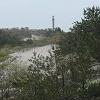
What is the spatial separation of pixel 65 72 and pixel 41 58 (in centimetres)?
80

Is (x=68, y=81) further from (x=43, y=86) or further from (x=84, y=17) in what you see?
(x=84, y=17)

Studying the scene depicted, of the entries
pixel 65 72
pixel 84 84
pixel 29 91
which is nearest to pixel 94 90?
pixel 84 84

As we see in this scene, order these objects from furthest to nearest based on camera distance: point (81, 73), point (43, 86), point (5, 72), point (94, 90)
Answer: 1. point (5, 72)
2. point (94, 90)
3. point (81, 73)
4. point (43, 86)

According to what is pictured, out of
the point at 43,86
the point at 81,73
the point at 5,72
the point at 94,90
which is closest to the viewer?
the point at 43,86

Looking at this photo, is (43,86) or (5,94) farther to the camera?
(5,94)

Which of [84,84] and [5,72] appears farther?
[5,72]

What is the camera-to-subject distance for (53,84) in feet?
36.2

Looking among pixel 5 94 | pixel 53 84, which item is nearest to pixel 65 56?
pixel 53 84

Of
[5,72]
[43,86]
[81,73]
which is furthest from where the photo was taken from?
[5,72]

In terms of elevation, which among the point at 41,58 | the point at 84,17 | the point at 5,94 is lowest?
the point at 5,94

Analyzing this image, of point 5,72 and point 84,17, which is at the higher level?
point 84,17

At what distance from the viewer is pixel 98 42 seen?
543 inches

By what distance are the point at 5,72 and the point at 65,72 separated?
4255 millimetres

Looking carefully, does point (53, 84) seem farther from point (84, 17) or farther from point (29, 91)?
point (84, 17)
